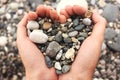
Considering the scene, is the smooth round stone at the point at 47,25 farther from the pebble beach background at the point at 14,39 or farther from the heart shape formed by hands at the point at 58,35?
the pebble beach background at the point at 14,39

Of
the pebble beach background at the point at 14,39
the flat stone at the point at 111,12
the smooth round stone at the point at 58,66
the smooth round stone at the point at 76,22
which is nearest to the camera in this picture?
the smooth round stone at the point at 58,66

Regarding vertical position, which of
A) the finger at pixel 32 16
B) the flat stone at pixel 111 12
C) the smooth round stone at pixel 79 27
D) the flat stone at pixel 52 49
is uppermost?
the finger at pixel 32 16

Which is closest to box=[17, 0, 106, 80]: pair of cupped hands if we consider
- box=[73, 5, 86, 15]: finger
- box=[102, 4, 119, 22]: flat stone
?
box=[73, 5, 86, 15]: finger

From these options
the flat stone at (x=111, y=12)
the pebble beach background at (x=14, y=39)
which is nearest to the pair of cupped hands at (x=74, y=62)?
the pebble beach background at (x=14, y=39)

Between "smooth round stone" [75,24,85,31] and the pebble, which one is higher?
"smooth round stone" [75,24,85,31]

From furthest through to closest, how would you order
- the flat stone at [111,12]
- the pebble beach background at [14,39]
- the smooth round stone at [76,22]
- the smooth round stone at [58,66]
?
the flat stone at [111,12], the pebble beach background at [14,39], the smooth round stone at [76,22], the smooth round stone at [58,66]

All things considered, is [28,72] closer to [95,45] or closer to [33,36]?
[33,36]

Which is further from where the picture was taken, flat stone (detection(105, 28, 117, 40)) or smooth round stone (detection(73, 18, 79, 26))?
flat stone (detection(105, 28, 117, 40))

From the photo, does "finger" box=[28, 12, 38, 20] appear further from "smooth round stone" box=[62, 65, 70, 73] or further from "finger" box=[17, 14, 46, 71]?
"smooth round stone" box=[62, 65, 70, 73]

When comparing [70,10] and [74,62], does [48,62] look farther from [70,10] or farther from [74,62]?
[70,10]

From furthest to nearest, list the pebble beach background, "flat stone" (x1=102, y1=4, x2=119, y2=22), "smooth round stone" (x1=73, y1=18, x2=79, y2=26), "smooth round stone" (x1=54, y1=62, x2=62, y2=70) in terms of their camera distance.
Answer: "flat stone" (x1=102, y1=4, x2=119, y2=22) → the pebble beach background → "smooth round stone" (x1=73, y1=18, x2=79, y2=26) → "smooth round stone" (x1=54, y1=62, x2=62, y2=70)
